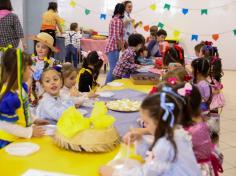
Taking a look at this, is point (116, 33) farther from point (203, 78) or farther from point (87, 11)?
point (87, 11)

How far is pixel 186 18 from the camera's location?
8758 mm

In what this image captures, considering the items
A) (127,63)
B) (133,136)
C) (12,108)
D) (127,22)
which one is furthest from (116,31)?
(133,136)

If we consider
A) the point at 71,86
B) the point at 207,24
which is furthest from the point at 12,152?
the point at 207,24

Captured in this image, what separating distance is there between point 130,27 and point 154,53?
55 cm

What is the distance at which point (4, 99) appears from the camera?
5.91 ft

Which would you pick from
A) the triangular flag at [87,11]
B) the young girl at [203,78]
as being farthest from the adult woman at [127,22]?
the triangular flag at [87,11]

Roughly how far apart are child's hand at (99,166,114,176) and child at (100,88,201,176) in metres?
0.07

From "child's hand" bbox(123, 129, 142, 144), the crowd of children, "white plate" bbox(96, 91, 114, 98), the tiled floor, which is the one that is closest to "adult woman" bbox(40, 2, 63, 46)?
the tiled floor

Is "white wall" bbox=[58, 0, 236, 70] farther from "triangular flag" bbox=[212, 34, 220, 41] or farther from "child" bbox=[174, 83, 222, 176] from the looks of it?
"child" bbox=[174, 83, 222, 176]

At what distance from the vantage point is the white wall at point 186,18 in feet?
27.9

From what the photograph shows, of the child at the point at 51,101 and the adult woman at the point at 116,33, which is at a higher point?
the adult woman at the point at 116,33

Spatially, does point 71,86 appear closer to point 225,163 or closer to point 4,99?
point 4,99

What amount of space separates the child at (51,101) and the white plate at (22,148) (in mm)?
384

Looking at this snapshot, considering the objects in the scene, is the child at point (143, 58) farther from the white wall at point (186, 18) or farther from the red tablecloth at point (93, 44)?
the white wall at point (186, 18)
